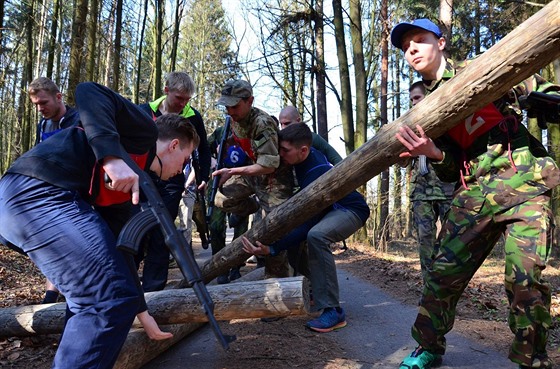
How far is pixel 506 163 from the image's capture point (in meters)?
2.89

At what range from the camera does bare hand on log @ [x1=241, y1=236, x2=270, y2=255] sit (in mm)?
4340

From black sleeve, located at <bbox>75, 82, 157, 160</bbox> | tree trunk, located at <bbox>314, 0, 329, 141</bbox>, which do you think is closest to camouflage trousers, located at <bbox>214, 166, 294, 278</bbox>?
black sleeve, located at <bbox>75, 82, 157, 160</bbox>

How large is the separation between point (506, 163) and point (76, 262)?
2479 millimetres

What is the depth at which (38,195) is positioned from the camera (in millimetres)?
2256

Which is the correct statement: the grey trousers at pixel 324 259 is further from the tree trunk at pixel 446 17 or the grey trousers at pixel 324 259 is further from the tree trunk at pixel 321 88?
the tree trunk at pixel 321 88

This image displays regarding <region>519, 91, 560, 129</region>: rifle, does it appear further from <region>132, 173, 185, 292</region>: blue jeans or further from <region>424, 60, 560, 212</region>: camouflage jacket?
<region>132, 173, 185, 292</region>: blue jeans

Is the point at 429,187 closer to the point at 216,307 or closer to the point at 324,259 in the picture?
the point at 324,259

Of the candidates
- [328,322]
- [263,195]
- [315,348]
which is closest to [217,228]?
[263,195]

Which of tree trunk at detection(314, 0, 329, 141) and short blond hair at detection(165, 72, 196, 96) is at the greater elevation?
tree trunk at detection(314, 0, 329, 141)

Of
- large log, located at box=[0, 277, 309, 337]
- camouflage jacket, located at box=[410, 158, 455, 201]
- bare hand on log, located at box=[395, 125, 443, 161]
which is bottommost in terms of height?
large log, located at box=[0, 277, 309, 337]

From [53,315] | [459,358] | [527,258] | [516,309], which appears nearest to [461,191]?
[527,258]

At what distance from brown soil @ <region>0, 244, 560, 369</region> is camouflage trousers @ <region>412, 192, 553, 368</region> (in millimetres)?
791

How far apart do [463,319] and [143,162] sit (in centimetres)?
347

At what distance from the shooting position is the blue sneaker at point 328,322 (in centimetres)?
404
